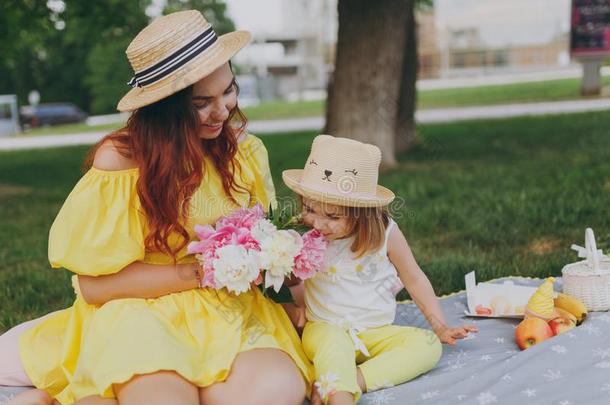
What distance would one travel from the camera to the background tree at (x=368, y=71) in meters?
7.87

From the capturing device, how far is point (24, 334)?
2.99 m

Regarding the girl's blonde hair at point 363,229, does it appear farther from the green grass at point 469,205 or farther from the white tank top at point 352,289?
the green grass at point 469,205

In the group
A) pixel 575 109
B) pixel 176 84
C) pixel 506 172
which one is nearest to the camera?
pixel 176 84

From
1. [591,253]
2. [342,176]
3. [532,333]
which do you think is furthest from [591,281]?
[342,176]

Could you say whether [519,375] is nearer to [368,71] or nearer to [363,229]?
[363,229]

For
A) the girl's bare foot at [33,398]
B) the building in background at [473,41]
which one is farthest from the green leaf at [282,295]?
the building in background at [473,41]

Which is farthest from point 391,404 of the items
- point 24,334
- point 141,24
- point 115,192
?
point 141,24

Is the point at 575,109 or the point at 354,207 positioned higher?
the point at 354,207

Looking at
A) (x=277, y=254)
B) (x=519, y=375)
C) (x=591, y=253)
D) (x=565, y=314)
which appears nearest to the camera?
(x=277, y=254)

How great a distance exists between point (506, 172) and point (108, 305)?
5.60 metres

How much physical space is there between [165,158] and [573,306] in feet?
5.73

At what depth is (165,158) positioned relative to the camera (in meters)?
2.71

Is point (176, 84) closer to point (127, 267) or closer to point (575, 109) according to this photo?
point (127, 267)

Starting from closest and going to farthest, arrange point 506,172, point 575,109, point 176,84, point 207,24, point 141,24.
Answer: point 176,84
point 207,24
point 506,172
point 141,24
point 575,109
